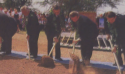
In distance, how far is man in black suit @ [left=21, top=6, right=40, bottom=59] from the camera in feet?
23.3

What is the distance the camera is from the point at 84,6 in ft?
80.7

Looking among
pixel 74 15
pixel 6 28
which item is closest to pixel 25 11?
pixel 6 28

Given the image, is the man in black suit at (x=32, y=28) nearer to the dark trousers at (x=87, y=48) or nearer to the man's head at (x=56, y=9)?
the man's head at (x=56, y=9)

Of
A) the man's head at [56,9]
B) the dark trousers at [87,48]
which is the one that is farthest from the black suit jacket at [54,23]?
the dark trousers at [87,48]

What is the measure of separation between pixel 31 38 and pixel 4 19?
1219 mm

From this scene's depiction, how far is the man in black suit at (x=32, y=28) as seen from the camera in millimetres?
7113

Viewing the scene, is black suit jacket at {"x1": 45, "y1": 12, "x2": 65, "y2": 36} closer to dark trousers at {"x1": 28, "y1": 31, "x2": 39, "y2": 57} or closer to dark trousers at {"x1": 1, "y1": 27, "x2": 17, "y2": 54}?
dark trousers at {"x1": 28, "y1": 31, "x2": 39, "y2": 57}

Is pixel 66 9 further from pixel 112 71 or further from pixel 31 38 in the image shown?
pixel 112 71

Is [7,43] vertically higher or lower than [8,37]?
lower

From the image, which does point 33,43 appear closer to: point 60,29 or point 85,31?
point 60,29

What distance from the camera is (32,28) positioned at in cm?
730

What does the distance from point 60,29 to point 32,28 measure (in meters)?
1.03

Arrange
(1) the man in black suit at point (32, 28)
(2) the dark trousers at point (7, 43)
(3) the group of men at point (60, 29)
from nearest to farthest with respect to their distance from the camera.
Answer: (3) the group of men at point (60, 29)
(1) the man in black suit at point (32, 28)
(2) the dark trousers at point (7, 43)

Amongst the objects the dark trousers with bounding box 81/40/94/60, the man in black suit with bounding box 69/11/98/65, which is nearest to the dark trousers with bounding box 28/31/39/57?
the man in black suit with bounding box 69/11/98/65
